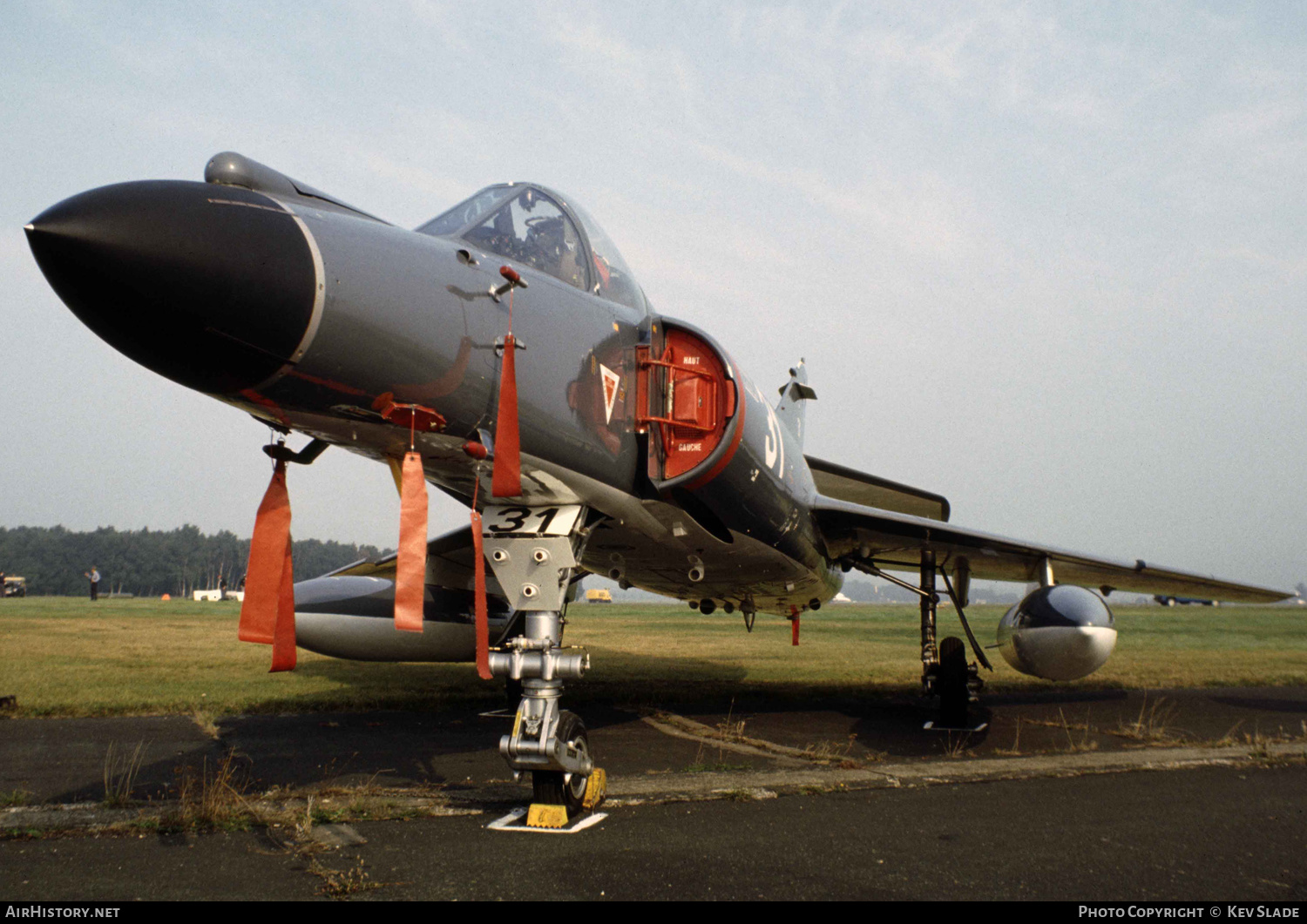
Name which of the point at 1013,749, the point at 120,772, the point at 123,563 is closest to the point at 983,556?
the point at 1013,749

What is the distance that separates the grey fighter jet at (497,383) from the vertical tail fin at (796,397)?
3194 millimetres

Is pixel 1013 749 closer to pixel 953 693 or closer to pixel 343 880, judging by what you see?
pixel 953 693

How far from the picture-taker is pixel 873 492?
11.5m

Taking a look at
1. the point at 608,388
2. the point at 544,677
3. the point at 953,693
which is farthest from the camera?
the point at 953,693

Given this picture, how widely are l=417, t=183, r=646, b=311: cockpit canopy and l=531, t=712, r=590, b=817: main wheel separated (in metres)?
2.71

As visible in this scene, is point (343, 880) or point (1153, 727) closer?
point (343, 880)

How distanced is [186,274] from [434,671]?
42.0 ft

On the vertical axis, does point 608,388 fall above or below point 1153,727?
above

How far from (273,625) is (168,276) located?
72.4 inches

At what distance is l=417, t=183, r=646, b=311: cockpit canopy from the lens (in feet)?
16.1

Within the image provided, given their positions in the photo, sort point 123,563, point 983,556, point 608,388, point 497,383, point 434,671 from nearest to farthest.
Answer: point 497,383 → point 608,388 → point 983,556 → point 434,671 → point 123,563
